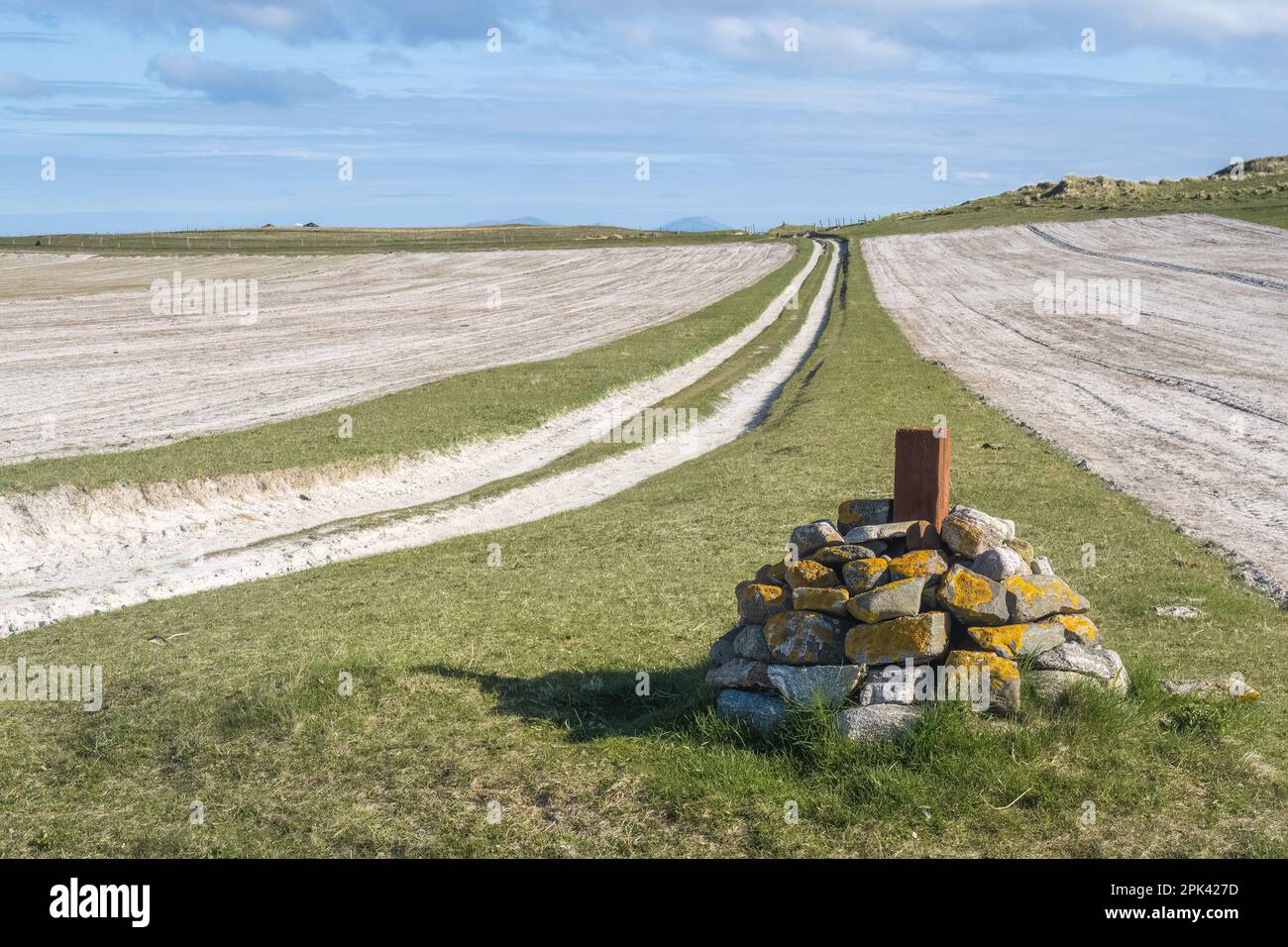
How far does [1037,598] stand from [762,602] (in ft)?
7.91

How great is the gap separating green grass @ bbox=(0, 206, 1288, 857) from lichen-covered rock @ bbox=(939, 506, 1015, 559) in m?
1.40

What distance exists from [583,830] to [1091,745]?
413cm

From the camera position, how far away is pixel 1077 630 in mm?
9195

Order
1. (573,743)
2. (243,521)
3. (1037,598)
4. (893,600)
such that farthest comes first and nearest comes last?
(243,521)
(573,743)
(1037,598)
(893,600)

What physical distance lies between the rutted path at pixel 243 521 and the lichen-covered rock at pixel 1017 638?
13196 mm

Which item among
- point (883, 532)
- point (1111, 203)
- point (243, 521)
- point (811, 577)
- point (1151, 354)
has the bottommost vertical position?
point (243, 521)

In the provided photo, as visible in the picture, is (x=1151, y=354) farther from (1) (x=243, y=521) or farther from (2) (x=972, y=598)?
(2) (x=972, y=598)

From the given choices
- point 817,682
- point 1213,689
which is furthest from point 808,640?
point 1213,689

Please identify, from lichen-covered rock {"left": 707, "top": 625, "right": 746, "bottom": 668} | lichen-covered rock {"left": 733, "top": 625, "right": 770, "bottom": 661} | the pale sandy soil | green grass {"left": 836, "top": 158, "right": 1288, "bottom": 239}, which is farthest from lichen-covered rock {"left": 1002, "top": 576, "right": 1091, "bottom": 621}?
green grass {"left": 836, "top": 158, "right": 1288, "bottom": 239}

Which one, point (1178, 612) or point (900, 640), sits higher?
point (900, 640)

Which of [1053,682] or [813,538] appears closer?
[1053,682]

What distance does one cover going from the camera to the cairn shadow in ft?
31.3

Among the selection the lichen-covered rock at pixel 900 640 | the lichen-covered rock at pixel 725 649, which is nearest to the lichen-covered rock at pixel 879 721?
the lichen-covered rock at pixel 900 640
